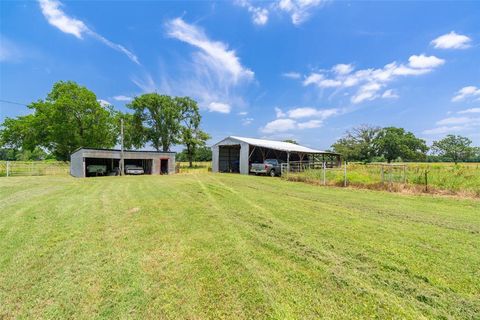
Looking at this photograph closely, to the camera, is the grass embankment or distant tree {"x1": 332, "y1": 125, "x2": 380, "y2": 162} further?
distant tree {"x1": 332, "y1": 125, "x2": 380, "y2": 162}

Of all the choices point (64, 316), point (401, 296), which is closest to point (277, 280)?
point (401, 296)

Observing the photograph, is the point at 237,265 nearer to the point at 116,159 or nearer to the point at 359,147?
the point at 116,159

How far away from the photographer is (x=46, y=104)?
3256cm

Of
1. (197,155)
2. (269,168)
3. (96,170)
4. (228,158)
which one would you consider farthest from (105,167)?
(197,155)

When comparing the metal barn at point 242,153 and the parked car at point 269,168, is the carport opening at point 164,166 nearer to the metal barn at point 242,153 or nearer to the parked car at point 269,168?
the metal barn at point 242,153

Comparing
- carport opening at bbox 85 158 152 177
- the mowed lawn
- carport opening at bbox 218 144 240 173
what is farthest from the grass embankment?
carport opening at bbox 85 158 152 177

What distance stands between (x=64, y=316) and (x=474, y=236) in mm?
6642

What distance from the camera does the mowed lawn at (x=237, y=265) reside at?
233cm

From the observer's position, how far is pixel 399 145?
184 ft

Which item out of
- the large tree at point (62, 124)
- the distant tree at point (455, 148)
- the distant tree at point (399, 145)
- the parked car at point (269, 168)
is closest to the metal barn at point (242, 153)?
the parked car at point (269, 168)

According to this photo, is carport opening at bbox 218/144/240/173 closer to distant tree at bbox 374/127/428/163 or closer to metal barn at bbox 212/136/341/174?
metal barn at bbox 212/136/341/174

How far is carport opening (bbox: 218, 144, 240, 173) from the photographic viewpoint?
27.8 meters

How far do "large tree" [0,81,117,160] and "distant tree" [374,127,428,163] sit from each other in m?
61.8

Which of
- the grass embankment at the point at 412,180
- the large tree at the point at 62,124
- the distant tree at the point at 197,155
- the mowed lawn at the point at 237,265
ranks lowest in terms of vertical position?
the mowed lawn at the point at 237,265
